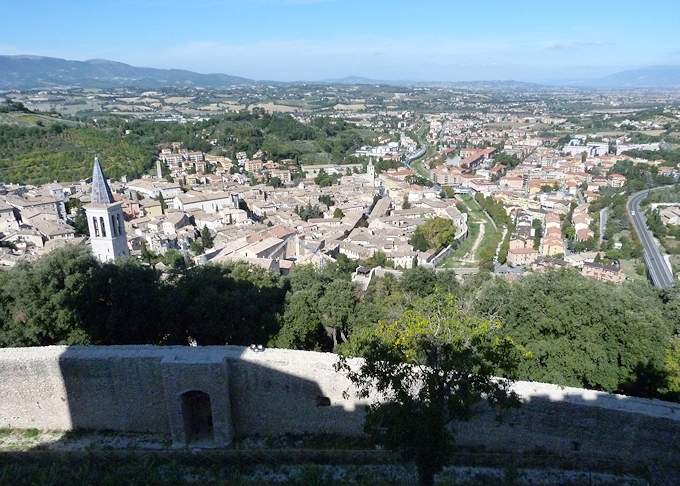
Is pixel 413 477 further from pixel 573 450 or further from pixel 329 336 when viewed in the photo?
pixel 329 336

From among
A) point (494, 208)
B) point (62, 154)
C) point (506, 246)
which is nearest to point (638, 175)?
point (494, 208)

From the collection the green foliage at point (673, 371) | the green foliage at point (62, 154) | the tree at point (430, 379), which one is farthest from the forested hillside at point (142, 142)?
the green foliage at point (673, 371)

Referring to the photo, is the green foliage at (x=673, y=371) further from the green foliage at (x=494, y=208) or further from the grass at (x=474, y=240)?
the green foliage at (x=494, y=208)

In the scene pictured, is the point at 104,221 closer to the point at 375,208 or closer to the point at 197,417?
the point at 197,417

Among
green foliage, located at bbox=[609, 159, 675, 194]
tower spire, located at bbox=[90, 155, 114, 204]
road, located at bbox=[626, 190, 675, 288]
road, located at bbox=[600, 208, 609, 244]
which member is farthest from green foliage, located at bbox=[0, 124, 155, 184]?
green foliage, located at bbox=[609, 159, 675, 194]

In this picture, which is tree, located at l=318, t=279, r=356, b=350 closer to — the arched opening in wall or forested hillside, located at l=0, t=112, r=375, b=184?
the arched opening in wall
